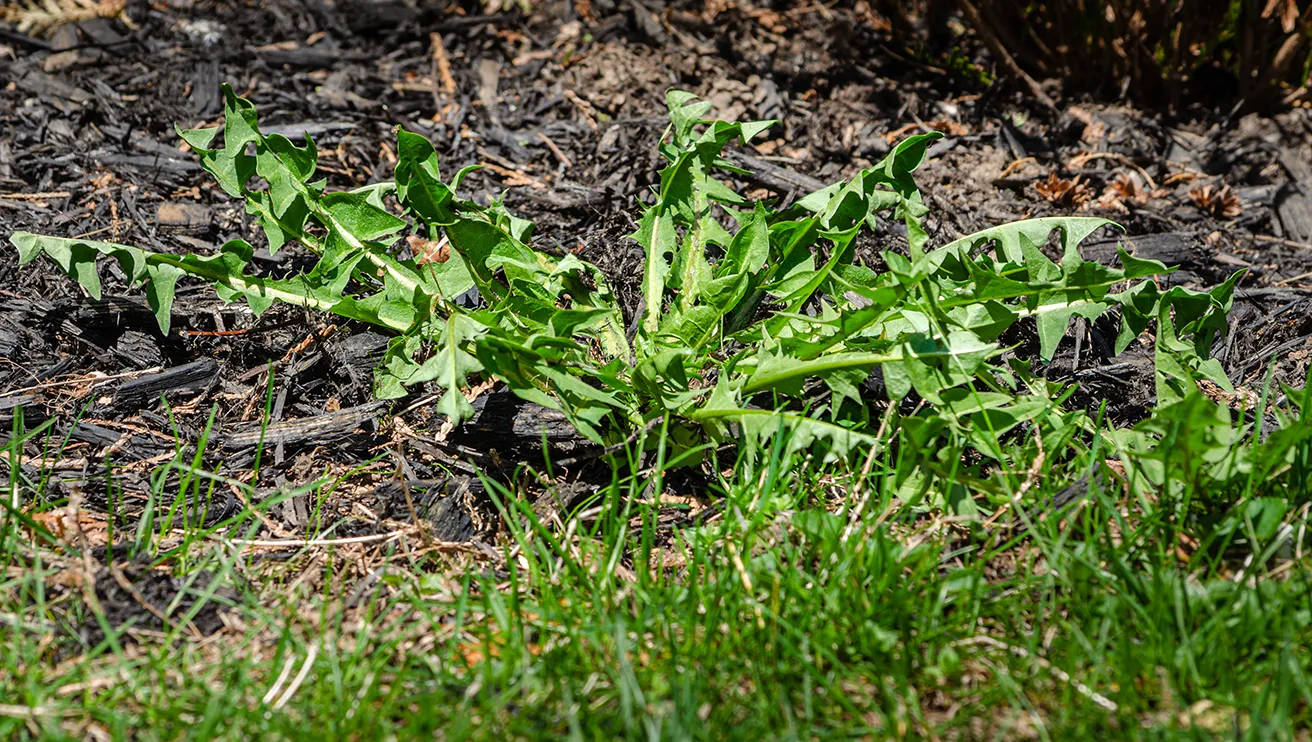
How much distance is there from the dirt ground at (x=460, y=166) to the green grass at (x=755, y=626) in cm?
36

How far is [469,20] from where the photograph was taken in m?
4.28

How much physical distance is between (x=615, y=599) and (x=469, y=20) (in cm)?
303

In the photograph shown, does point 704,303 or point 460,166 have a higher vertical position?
point 460,166

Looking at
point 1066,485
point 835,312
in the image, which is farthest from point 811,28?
point 1066,485

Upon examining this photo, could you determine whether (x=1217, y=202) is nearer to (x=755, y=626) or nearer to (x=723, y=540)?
(x=723, y=540)

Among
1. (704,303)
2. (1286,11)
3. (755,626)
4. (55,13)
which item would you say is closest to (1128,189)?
(1286,11)

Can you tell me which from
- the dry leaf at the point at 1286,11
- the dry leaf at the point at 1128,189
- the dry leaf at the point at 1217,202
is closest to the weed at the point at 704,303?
the dry leaf at the point at 1128,189

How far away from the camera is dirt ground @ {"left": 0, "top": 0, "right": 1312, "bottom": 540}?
257cm

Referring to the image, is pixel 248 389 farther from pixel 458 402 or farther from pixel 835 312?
pixel 835 312

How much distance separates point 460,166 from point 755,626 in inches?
91.2

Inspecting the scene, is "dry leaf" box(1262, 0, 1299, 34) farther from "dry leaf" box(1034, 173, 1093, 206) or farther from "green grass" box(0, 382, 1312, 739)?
"green grass" box(0, 382, 1312, 739)

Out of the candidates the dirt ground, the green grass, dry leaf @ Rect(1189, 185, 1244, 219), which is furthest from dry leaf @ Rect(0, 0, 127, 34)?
dry leaf @ Rect(1189, 185, 1244, 219)

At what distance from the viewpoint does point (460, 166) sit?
11.8 ft

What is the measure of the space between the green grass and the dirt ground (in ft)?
1.18
